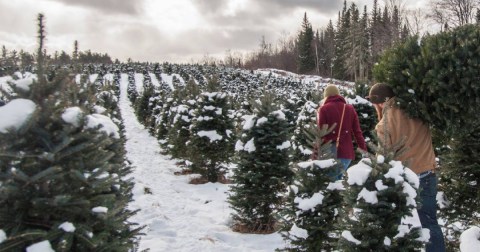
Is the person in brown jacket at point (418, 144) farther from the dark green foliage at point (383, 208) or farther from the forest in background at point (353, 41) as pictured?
the forest in background at point (353, 41)

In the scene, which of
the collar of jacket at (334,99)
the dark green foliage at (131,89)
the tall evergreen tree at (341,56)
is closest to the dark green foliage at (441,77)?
the collar of jacket at (334,99)

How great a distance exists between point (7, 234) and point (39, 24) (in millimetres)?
1348

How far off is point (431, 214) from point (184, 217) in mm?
4902

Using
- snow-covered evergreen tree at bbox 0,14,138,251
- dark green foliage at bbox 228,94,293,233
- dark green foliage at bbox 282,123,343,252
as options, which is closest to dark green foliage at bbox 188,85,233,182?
dark green foliage at bbox 228,94,293,233

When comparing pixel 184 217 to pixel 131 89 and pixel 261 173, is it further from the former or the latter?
pixel 131 89

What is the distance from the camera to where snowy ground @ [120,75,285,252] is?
6.22 metres

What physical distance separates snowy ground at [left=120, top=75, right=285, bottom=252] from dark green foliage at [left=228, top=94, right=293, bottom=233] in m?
0.34

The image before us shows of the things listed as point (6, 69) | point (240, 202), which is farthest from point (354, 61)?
point (6, 69)

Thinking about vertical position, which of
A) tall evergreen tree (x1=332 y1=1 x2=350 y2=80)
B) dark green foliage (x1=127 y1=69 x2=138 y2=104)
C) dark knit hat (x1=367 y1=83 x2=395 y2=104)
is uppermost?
tall evergreen tree (x1=332 y1=1 x2=350 y2=80)

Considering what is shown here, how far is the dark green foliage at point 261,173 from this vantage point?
6.88 metres

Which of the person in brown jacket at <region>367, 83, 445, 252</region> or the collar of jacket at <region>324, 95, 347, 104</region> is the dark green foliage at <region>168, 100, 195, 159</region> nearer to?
the collar of jacket at <region>324, 95, 347, 104</region>

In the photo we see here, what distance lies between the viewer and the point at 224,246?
614 cm

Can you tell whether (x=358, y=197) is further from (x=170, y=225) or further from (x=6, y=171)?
(x=170, y=225)

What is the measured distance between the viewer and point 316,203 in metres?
4.78
